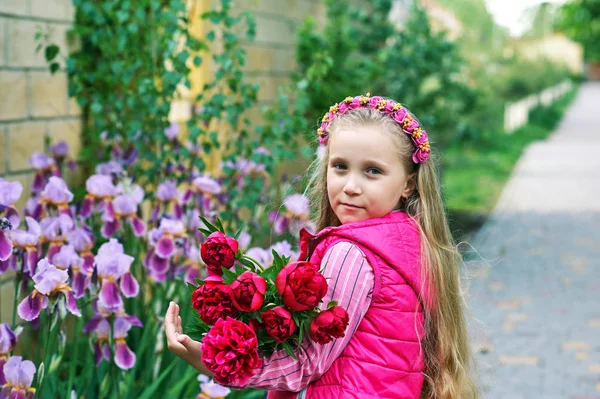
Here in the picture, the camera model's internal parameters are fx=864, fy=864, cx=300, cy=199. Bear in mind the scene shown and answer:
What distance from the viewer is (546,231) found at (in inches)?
361

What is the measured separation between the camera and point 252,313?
69.6 inches

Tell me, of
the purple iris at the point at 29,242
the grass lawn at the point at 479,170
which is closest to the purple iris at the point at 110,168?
the purple iris at the point at 29,242

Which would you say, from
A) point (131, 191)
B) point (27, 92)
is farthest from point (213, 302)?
point (27, 92)

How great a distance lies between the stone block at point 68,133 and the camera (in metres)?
4.02

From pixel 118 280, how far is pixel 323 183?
30.3 inches

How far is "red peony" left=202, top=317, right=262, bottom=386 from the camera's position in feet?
5.47

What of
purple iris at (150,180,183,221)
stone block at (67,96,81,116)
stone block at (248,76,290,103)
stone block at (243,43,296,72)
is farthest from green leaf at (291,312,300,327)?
stone block at (248,76,290,103)

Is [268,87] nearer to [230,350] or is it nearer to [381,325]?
[381,325]

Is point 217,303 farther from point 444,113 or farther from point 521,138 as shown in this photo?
point 521,138

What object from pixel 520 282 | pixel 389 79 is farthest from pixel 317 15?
pixel 520 282

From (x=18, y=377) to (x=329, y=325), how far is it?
0.96 metres

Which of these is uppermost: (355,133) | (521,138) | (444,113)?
(355,133)

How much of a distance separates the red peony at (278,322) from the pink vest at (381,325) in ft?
0.75

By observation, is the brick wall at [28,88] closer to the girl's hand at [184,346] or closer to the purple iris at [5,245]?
the purple iris at [5,245]
